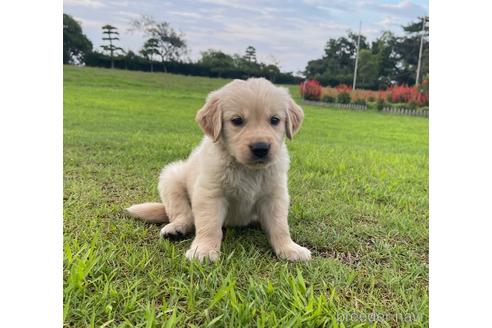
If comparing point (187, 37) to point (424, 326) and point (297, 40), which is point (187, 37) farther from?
point (424, 326)

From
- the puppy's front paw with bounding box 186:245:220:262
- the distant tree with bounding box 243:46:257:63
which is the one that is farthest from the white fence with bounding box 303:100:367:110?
the puppy's front paw with bounding box 186:245:220:262

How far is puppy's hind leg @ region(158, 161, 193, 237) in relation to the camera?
1.71 m

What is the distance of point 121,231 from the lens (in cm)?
165

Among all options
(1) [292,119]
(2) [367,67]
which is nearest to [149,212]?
(1) [292,119]

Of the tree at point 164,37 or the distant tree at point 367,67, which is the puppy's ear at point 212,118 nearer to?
the tree at point 164,37

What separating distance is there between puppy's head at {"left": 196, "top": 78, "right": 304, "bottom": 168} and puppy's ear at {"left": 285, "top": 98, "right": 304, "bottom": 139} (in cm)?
3

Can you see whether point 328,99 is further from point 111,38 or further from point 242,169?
point 111,38

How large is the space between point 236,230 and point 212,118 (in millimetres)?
524

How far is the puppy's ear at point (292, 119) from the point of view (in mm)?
1659

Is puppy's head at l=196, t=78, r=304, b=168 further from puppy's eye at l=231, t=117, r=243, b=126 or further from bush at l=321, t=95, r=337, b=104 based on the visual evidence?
bush at l=321, t=95, r=337, b=104

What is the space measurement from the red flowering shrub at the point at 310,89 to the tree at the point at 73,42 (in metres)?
1.06

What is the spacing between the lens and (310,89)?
2279 mm

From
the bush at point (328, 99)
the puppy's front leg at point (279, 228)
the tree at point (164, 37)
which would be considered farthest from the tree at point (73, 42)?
the bush at point (328, 99)

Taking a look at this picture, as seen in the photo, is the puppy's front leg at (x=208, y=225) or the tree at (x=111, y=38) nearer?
the puppy's front leg at (x=208, y=225)
